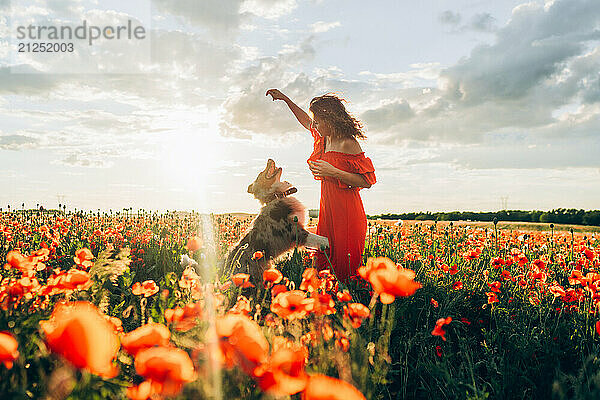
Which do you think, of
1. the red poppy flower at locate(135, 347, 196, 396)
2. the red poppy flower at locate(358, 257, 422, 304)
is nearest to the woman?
the red poppy flower at locate(358, 257, 422, 304)

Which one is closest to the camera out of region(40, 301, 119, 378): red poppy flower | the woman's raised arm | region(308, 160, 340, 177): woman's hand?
region(40, 301, 119, 378): red poppy flower

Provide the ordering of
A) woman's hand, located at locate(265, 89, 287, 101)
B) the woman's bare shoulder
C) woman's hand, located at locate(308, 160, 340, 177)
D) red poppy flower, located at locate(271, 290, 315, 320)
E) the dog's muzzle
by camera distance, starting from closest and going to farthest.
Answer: red poppy flower, located at locate(271, 290, 315, 320), woman's hand, located at locate(308, 160, 340, 177), the woman's bare shoulder, the dog's muzzle, woman's hand, located at locate(265, 89, 287, 101)

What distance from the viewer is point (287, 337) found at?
221 cm

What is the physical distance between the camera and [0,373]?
1361 mm

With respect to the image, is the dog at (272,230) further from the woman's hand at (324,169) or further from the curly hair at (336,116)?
the curly hair at (336,116)

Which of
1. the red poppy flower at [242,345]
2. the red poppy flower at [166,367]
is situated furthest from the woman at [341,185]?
the red poppy flower at [166,367]

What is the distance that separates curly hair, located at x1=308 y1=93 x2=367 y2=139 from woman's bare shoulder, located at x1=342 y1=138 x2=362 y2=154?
105 millimetres

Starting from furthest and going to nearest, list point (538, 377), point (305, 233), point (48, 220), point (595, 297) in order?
point (48, 220)
point (305, 233)
point (595, 297)
point (538, 377)

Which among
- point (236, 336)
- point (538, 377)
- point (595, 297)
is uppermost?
point (236, 336)

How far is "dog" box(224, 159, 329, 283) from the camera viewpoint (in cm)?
481

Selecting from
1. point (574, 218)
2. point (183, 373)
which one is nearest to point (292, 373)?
point (183, 373)

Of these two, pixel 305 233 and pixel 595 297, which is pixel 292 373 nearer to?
pixel 595 297

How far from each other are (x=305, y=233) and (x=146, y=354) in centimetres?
427

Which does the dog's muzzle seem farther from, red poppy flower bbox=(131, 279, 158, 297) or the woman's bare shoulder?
red poppy flower bbox=(131, 279, 158, 297)
